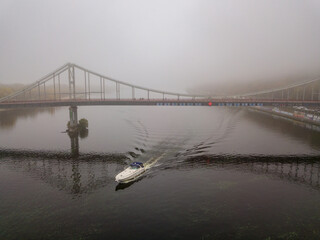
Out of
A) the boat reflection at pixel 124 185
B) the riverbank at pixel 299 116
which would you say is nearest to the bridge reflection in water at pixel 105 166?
the boat reflection at pixel 124 185

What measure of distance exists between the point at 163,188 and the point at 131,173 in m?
6.85

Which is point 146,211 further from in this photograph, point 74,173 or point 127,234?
point 74,173

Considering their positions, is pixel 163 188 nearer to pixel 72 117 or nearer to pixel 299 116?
pixel 72 117

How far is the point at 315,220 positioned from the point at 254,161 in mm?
24853

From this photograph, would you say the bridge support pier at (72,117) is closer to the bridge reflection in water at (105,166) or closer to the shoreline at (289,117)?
the bridge reflection in water at (105,166)

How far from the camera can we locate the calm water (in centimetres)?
3456

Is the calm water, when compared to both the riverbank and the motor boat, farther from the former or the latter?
the riverbank

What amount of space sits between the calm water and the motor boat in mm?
1532

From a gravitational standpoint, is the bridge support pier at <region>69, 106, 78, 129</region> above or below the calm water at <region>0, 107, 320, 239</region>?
above

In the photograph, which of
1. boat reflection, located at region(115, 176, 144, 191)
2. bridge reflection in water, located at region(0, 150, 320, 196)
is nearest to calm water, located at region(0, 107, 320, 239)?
bridge reflection in water, located at region(0, 150, 320, 196)

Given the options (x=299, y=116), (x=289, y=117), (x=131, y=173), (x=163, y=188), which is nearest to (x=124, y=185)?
(x=131, y=173)

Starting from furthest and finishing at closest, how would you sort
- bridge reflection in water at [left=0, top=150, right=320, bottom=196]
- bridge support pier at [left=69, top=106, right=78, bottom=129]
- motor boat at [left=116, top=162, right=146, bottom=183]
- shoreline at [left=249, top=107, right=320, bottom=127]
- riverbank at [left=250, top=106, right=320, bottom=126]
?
shoreline at [left=249, top=107, right=320, bottom=127], riverbank at [left=250, top=106, right=320, bottom=126], bridge support pier at [left=69, top=106, right=78, bottom=129], bridge reflection in water at [left=0, top=150, right=320, bottom=196], motor boat at [left=116, top=162, right=146, bottom=183]

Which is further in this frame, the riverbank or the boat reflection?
the riverbank

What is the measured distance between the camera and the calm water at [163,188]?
34.6 meters
